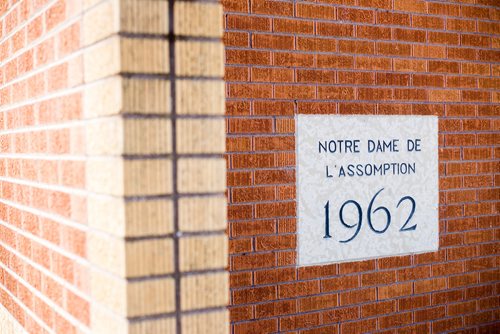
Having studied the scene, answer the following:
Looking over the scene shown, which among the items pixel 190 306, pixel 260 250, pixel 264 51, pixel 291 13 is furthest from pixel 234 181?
pixel 190 306

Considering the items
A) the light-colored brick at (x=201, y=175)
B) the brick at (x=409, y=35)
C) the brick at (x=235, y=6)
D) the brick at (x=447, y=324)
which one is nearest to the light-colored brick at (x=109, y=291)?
the light-colored brick at (x=201, y=175)

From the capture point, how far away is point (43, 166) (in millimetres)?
2209

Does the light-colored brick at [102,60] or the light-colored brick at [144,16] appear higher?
the light-colored brick at [144,16]

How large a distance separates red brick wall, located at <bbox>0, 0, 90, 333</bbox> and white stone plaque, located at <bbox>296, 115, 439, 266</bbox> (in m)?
1.58

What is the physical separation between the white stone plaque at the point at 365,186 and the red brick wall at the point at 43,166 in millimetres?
1577

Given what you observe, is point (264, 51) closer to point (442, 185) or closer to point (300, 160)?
point (300, 160)

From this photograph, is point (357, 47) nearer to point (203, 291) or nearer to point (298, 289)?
point (298, 289)

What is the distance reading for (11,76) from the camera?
2.71m

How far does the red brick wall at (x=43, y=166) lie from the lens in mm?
1887

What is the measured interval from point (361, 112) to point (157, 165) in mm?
2516

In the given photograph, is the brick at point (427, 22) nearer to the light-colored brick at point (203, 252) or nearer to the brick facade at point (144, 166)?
the brick facade at point (144, 166)

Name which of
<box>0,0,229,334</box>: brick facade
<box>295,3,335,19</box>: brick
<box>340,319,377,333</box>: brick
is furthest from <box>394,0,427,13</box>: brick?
<box>0,0,229,334</box>: brick facade

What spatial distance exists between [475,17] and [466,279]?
171 centimetres

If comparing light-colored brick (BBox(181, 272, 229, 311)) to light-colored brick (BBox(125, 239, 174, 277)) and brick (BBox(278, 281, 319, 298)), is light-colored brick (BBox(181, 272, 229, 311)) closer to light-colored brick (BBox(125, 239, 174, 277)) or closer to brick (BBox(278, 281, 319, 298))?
light-colored brick (BBox(125, 239, 174, 277))
